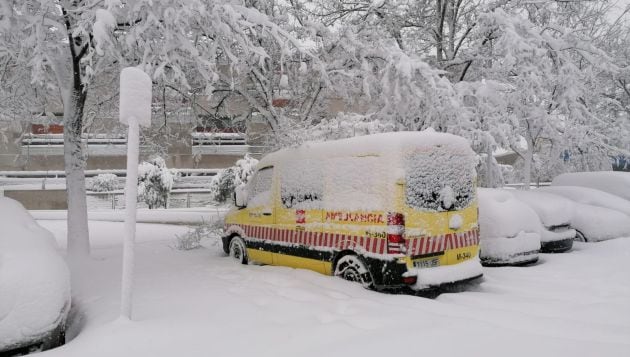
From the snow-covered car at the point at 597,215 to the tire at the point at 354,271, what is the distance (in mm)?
5526

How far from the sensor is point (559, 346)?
11.6 ft

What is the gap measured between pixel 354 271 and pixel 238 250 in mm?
2769

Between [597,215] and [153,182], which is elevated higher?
[153,182]

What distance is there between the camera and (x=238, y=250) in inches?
302

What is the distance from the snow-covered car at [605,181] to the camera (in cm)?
1049

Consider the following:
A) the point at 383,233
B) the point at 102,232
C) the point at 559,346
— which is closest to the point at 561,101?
the point at 383,233

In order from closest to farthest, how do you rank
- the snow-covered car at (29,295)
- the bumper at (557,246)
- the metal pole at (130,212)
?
the snow-covered car at (29,295), the metal pole at (130,212), the bumper at (557,246)

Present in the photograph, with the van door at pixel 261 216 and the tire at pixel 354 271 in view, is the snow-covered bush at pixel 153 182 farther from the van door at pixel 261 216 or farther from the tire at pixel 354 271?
the tire at pixel 354 271

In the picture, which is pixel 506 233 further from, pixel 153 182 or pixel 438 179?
pixel 153 182

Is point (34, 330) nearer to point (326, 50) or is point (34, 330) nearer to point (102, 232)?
point (326, 50)

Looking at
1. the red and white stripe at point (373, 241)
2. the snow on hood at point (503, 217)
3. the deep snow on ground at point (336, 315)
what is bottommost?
the deep snow on ground at point (336, 315)

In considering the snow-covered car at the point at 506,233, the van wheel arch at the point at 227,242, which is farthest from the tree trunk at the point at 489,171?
the van wheel arch at the point at 227,242

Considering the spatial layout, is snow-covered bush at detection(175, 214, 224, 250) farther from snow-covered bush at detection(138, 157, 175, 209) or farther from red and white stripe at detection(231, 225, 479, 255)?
snow-covered bush at detection(138, 157, 175, 209)

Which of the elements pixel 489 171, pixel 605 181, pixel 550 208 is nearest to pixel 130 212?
pixel 550 208
